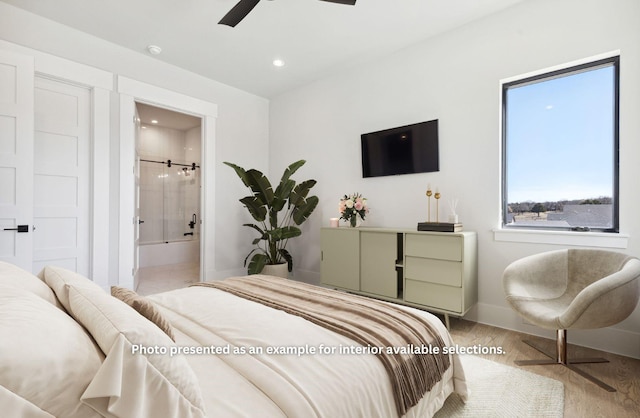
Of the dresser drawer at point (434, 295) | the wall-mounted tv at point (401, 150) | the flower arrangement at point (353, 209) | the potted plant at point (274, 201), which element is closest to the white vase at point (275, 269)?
the potted plant at point (274, 201)

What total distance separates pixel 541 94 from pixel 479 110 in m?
0.50

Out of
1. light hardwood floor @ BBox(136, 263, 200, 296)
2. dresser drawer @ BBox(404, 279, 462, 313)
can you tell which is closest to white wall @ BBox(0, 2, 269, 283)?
light hardwood floor @ BBox(136, 263, 200, 296)

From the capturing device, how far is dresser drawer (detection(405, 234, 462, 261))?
104 inches

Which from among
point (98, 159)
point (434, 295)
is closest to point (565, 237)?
point (434, 295)

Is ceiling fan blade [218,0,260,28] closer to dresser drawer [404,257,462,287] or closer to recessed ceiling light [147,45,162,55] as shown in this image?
recessed ceiling light [147,45,162,55]

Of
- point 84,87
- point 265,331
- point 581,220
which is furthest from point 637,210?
point 84,87

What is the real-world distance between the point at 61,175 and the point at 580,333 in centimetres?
478

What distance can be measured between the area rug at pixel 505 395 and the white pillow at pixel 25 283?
1780 mm

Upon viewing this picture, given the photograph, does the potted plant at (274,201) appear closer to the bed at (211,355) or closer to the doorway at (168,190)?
the bed at (211,355)

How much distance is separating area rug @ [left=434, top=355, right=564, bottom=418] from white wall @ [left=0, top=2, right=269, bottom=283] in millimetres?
3343

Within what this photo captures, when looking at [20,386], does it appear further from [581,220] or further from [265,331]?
[581,220]

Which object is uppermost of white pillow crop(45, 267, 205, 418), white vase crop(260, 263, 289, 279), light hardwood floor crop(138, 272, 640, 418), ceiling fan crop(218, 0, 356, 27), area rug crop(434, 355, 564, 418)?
ceiling fan crop(218, 0, 356, 27)

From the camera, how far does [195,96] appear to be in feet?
13.4

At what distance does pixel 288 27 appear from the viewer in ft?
10.1
